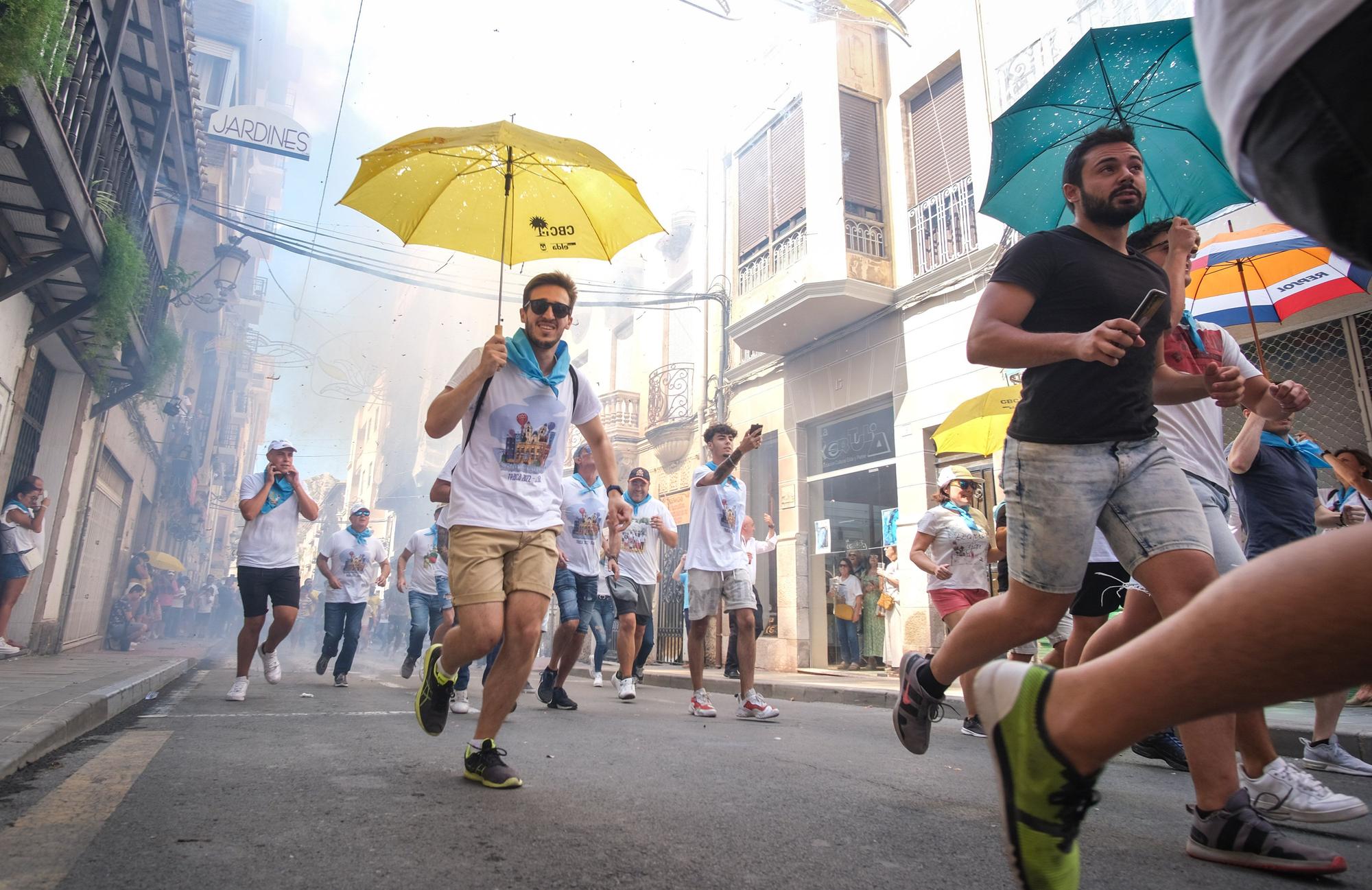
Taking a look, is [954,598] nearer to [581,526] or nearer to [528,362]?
[581,526]

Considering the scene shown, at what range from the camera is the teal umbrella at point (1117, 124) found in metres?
4.09

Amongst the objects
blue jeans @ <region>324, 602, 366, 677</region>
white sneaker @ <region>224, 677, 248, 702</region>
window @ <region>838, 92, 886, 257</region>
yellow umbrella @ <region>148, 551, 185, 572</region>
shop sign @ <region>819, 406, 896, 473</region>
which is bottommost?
white sneaker @ <region>224, 677, 248, 702</region>

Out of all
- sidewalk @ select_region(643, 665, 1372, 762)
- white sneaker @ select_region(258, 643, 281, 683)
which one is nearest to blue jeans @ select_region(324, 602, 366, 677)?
white sneaker @ select_region(258, 643, 281, 683)

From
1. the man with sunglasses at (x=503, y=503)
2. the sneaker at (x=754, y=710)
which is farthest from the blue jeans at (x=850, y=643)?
the man with sunglasses at (x=503, y=503)

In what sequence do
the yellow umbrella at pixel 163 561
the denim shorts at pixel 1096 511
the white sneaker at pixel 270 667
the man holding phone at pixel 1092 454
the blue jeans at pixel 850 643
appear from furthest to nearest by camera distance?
1. the yellow umbrella at pixel 163 561
2. the blue jeans at pixel 850 643
3. the white sneaker at pixel 270 667
4. the denim shorts at pixel 1096 511
5. the man holding phone at pixel 1092 454

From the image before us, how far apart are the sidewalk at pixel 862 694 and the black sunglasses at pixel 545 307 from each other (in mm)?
3183

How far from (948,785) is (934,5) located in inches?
550

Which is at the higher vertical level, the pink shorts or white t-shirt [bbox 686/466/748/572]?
white t-shirt [bbox 686/466/748/572]

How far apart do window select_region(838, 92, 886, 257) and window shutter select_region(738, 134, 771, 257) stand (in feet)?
8.66

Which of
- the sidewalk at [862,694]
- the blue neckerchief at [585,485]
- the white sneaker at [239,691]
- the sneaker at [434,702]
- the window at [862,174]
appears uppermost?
the window at [862,174]

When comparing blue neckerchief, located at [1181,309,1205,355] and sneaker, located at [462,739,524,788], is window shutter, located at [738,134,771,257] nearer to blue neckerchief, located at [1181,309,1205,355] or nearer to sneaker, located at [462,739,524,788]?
blue neckerchief, located at [1181,309,1205,355]

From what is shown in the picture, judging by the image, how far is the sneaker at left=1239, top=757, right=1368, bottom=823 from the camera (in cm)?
251

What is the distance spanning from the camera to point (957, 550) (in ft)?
20.2

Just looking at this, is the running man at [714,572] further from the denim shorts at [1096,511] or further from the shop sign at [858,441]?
the shop sign at [858,441]
